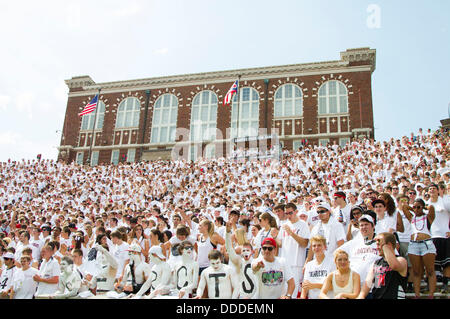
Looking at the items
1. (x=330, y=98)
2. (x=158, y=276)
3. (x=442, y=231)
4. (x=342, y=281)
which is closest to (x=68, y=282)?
(x=158, y=276)

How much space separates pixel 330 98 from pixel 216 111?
10834mm

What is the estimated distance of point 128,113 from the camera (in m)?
37.7

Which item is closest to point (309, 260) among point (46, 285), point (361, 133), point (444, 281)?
point (444, 281)

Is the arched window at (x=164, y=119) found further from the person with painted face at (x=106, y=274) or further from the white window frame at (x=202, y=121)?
the person with painted face at (x=106, y=274)

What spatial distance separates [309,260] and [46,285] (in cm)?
537

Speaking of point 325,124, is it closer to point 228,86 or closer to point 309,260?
point 228,86

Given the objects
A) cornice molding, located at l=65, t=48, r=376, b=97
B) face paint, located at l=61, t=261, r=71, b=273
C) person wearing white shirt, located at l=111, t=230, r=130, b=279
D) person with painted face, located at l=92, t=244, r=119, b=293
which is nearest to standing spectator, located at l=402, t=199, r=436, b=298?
person wearing white shirt, located at l=111, t=230, r=130, b=279

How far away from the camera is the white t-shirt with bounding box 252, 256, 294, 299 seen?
5129 millimetres

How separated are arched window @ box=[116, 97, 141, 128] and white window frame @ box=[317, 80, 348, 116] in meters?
18.5

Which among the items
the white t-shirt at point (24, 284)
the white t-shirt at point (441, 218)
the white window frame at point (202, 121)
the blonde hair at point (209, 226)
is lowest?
the white t-shirt at point (24, 284)

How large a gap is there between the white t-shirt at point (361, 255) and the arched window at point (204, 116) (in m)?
29.1

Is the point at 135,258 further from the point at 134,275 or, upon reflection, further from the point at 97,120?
the point at 97,120

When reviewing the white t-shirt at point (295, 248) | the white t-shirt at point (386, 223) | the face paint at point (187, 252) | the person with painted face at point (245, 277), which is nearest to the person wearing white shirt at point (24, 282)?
the face paint at point (187, 252)

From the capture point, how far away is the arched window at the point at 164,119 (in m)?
36.0
